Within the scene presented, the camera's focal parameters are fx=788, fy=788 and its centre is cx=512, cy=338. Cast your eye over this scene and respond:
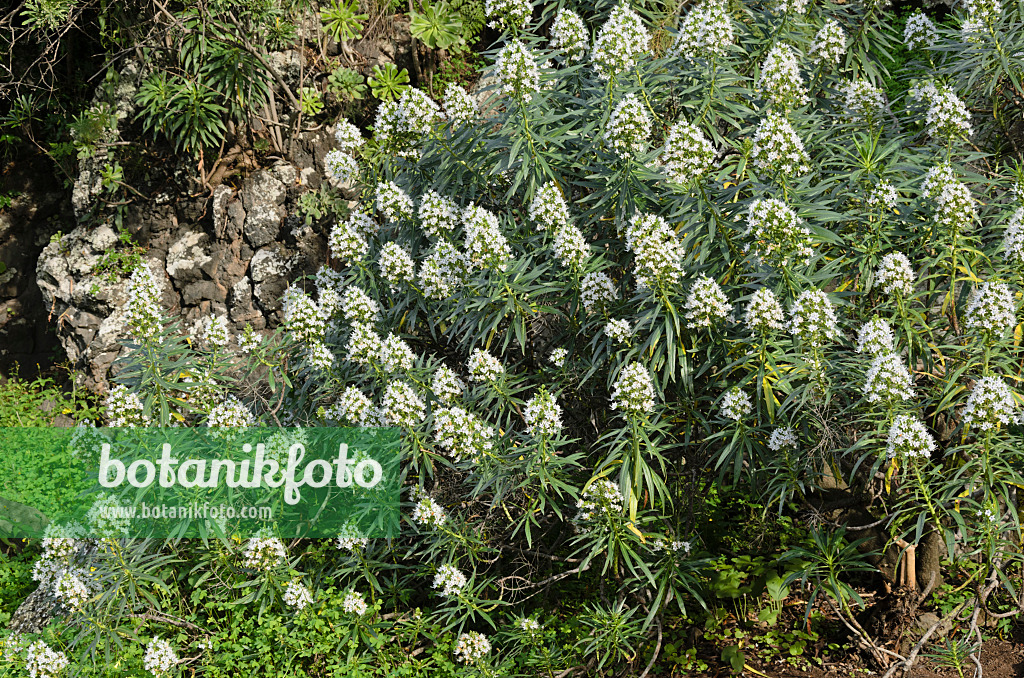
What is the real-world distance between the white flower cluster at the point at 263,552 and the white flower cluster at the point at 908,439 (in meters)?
2.72

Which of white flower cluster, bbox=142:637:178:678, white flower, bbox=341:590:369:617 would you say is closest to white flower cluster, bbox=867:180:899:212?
white flower, bbox=341:590:369:617

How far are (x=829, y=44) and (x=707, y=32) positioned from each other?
0.70 metres

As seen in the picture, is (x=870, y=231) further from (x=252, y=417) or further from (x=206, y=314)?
(x=206, y=314)

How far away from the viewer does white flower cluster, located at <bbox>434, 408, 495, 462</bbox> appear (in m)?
3.28

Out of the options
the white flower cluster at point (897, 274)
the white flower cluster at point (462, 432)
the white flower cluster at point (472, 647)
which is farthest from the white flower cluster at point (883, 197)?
the white flower cluster at point (472, 647)

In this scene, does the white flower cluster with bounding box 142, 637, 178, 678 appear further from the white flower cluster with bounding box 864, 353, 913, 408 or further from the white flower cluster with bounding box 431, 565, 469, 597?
the white flower cluster with bounding box 864, 353, 913, 408

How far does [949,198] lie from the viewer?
9.84 feet

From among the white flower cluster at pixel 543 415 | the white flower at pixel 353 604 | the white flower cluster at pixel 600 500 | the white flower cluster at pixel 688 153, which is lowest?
the white flower at pixel 353 604

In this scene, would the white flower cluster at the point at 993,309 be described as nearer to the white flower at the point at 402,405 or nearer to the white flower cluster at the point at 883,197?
the white flower cluster at the point at 883,197

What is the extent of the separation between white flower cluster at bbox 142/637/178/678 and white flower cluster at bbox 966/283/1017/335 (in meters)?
3.76

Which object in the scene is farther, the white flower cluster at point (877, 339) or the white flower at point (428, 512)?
the white flower at point (428, 512)

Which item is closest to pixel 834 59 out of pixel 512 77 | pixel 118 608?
pixel 512 77

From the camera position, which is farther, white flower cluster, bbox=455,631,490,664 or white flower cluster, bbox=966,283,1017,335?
white flower cluster, bbox=455,631,490,664

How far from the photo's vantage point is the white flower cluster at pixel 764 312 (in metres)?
2.87
